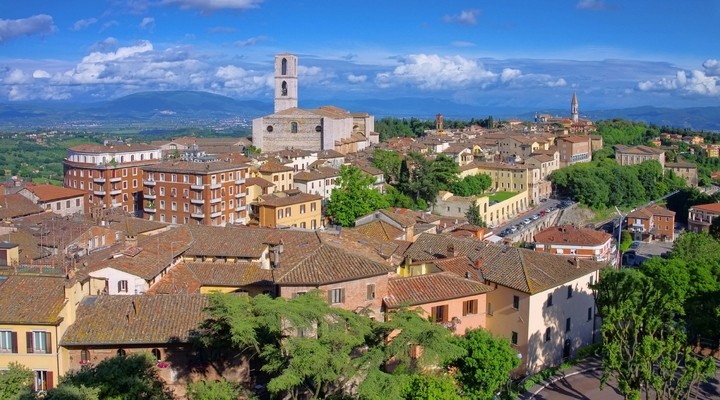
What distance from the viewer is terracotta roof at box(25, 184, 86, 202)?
57.0 meters

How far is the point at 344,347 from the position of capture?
18531mm

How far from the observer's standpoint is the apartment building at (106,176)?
60312 mm

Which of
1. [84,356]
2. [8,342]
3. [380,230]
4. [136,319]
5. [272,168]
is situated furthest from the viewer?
[272,168]

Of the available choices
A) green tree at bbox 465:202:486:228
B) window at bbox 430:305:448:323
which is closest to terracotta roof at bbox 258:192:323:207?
green tree at bbox 465:202:486:228

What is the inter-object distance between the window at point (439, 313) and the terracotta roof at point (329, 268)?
2709 mm

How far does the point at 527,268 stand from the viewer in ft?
93.6

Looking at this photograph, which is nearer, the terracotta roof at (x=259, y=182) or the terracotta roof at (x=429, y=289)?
the terracotta roof at (x=429, y=289)

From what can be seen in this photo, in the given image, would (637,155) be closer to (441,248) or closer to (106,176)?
(106,176)

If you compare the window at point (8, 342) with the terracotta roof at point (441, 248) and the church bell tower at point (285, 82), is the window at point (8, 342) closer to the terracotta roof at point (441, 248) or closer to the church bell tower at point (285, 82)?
the terracotta roof at point (441, 248)

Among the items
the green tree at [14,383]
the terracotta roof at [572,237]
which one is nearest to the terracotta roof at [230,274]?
the green tree at [14,383]

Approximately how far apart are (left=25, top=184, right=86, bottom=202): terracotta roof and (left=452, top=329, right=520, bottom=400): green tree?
141ft

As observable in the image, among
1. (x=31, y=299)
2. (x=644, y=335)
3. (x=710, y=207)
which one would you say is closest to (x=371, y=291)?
(x=644, y=335)

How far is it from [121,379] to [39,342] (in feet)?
12.7

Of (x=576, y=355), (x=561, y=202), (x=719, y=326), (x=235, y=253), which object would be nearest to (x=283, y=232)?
(x=235, y=253)
